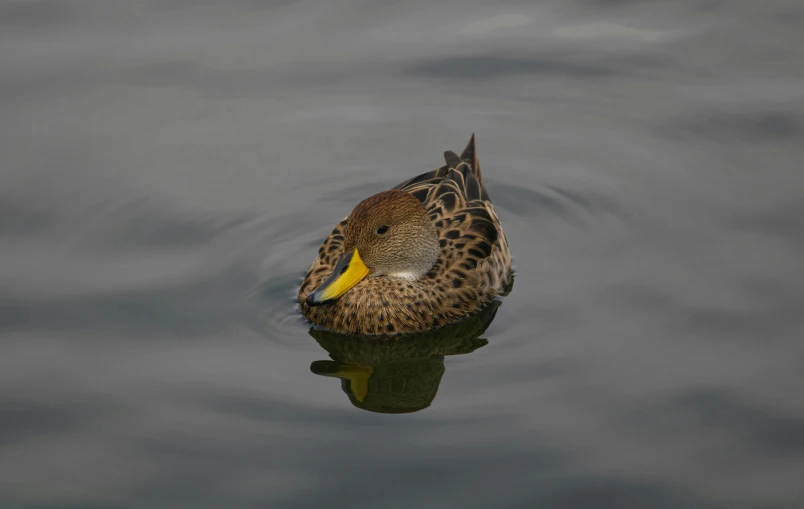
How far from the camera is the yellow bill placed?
8484 mm

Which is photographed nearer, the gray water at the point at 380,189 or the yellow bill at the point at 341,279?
the gray water at the point at 380,189

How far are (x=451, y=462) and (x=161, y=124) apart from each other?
5159 millimetres

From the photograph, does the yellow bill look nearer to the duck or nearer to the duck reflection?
the duck

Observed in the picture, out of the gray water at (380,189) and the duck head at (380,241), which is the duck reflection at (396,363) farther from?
the duck head at (380,241)

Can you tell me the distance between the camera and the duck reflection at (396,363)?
312 inches

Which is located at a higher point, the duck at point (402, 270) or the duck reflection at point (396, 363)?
the duck at point (402, 270)

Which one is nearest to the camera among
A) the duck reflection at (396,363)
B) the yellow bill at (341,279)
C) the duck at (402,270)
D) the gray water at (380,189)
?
the gray water at (380,189)

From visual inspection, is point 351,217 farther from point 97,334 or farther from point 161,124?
point 161,124

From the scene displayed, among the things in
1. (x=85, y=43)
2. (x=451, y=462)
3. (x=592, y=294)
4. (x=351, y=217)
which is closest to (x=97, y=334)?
(x=351, y=217)

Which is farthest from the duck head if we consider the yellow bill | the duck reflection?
the duck reflection

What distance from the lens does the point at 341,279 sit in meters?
8.60

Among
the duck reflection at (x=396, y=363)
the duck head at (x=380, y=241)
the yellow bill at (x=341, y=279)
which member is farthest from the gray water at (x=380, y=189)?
the duck head at (x=380, y=241)

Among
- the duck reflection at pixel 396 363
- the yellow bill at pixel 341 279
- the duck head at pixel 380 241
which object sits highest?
the duck head at pixel 380 241

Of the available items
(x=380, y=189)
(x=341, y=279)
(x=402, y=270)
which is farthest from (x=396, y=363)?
(x=380, y=189)
